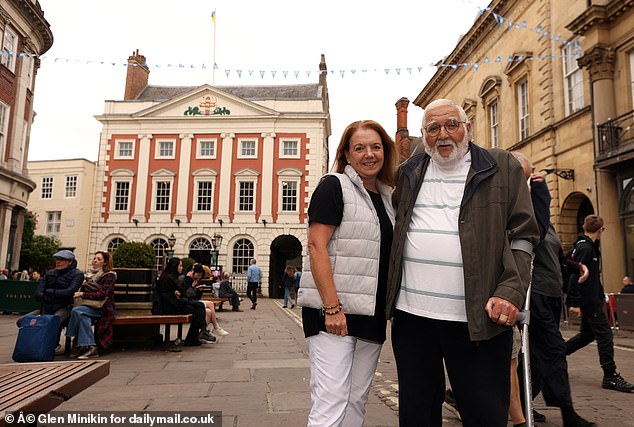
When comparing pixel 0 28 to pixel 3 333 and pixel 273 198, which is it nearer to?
pixel 3 333

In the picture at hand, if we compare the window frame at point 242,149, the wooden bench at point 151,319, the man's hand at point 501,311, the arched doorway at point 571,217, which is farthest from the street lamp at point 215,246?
the man's hand at point 501,311

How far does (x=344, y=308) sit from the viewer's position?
7.75 feet

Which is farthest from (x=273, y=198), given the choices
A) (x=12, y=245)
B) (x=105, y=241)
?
(x=12, y=245)

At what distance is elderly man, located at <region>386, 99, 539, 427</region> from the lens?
6.89ft

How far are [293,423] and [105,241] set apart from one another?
32888mm

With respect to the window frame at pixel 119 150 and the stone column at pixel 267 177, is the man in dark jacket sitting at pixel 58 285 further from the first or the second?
the window frame at pixel 119 150

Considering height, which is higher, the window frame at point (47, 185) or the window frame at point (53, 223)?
the window frame at point (47, 185)

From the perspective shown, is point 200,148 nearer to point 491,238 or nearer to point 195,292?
point 195,292

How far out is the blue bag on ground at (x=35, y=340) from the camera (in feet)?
16.7

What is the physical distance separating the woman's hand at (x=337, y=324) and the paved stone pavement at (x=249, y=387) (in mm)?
1556

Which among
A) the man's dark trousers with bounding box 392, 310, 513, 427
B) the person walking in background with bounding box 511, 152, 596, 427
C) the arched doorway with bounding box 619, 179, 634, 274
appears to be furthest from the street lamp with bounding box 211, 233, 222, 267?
the man's dark trousers with bounding box 392, 310, 513, 427

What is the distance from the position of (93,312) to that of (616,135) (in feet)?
40.9

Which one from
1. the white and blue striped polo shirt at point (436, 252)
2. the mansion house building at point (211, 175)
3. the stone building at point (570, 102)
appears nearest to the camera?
the white and blue striped polo shirt at point (436, 252)

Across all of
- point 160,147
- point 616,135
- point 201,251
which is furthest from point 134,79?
point 616,135
